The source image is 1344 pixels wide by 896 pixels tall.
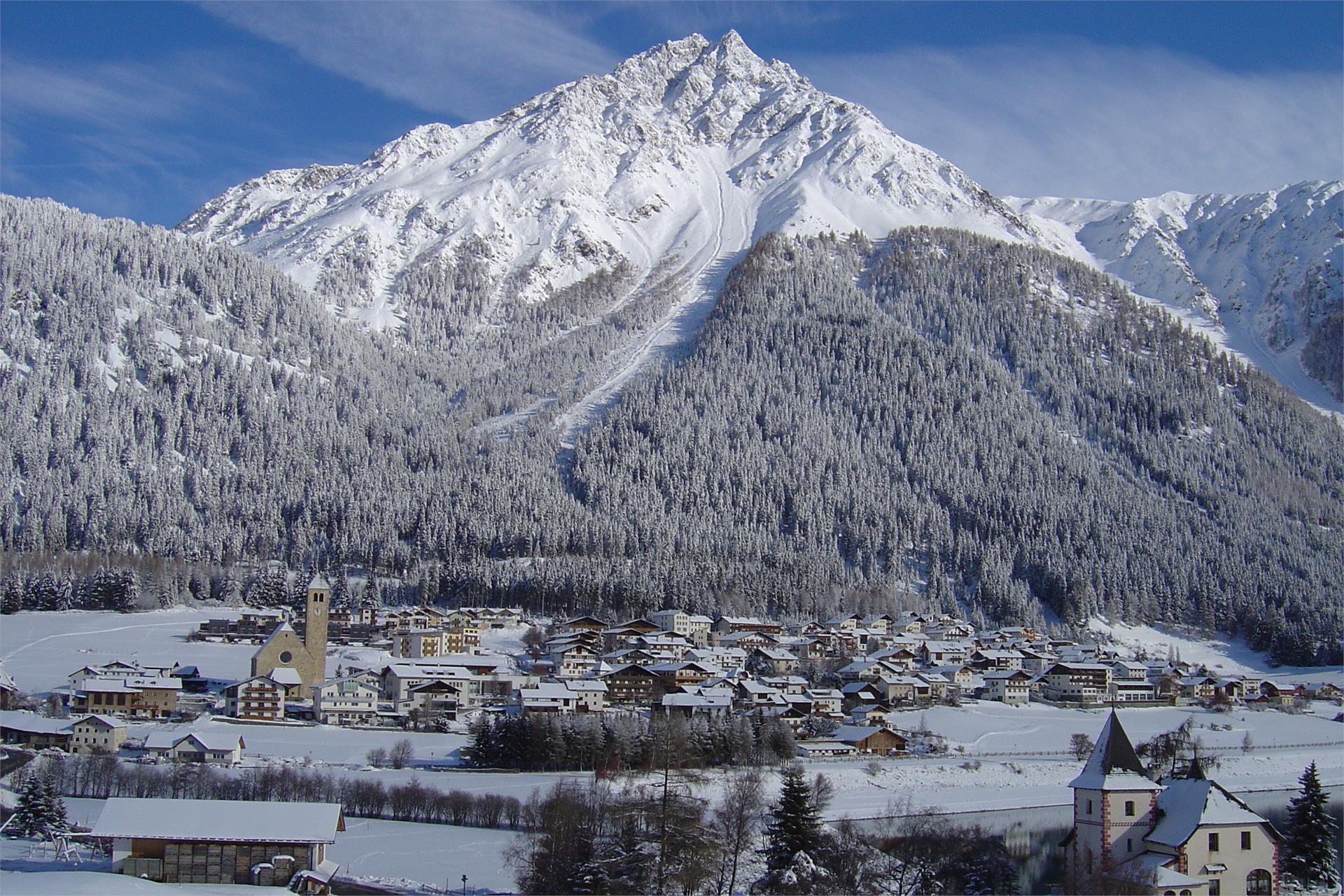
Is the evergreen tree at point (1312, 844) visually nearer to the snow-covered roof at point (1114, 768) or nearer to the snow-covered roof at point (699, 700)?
the snow-covered roof at point (1114, 768)

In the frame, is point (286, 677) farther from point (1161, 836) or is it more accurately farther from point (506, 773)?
point (1161, 836)

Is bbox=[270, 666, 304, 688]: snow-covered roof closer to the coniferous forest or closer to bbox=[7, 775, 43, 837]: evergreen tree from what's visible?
bbox=[7, 775, 43, 837]: evergreen tree

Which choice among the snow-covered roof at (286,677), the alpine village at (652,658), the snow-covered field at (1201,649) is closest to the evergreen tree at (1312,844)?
the alpine village at (652,658)

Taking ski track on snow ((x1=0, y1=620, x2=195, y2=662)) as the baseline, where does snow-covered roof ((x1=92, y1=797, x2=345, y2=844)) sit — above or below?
below

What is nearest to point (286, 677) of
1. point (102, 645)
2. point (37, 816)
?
point (102, 645)

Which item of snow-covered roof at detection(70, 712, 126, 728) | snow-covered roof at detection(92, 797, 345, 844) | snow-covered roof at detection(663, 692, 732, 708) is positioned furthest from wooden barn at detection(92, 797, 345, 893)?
snow-covered roof at detection(663, 692, 732, 708)
